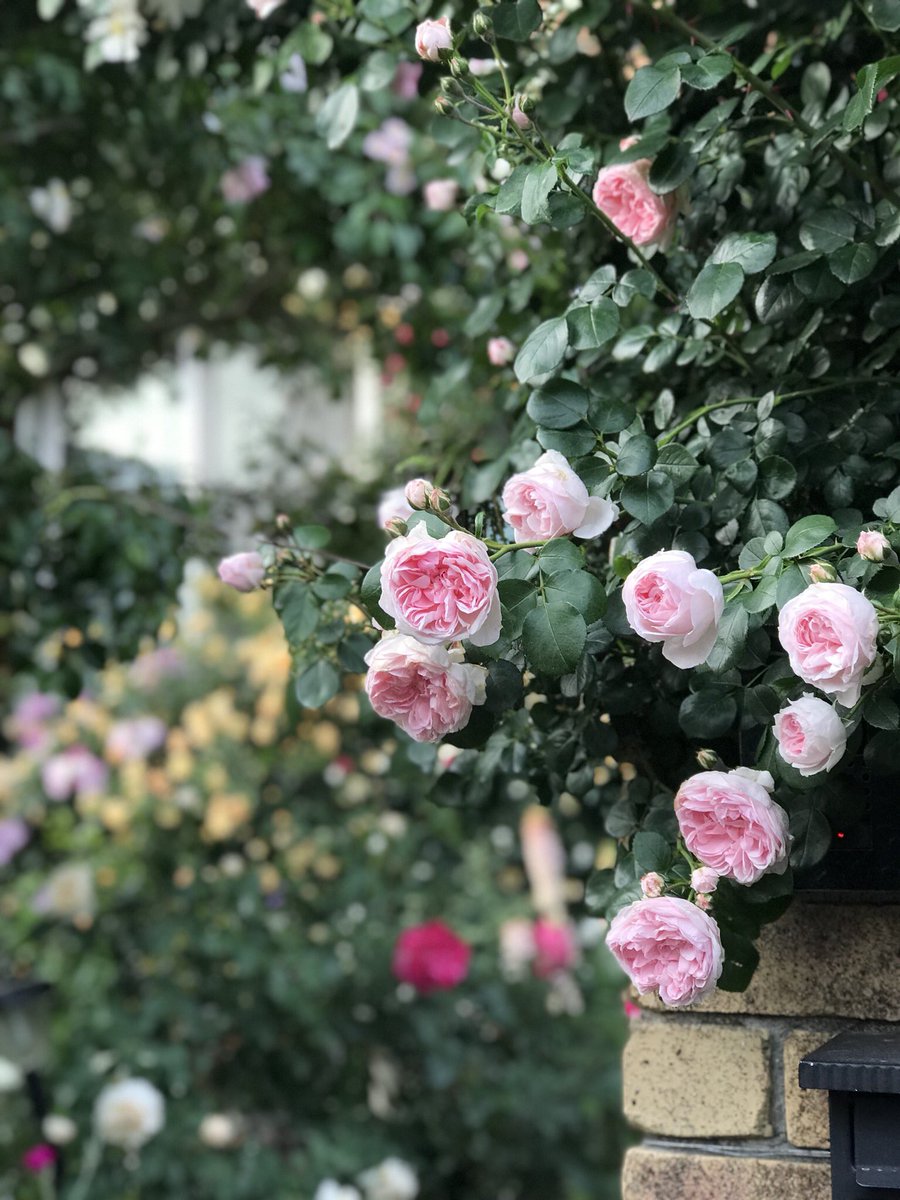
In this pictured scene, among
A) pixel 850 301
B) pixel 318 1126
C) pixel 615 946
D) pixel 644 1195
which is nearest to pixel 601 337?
pixel 850 301

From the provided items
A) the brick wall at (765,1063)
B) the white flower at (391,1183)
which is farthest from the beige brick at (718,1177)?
the white flower at (391,1183)

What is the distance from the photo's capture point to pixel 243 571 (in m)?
1.13

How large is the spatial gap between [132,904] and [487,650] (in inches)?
104

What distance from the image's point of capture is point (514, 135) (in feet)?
3.28

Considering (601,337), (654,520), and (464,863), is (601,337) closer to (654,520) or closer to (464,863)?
(654,520)

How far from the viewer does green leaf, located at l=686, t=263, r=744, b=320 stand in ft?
3.21

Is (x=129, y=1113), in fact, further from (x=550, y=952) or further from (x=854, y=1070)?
(x=854, y=1070)

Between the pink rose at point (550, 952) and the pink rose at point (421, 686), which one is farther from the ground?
the pink rose at point (421, 686)

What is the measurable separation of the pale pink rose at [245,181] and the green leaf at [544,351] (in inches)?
58.9

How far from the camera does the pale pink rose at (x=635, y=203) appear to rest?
110 centimetres

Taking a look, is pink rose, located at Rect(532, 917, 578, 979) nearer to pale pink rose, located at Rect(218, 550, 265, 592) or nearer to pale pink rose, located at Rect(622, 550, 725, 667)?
pale pink rose, located at Rect(218, 550, 265, 592)

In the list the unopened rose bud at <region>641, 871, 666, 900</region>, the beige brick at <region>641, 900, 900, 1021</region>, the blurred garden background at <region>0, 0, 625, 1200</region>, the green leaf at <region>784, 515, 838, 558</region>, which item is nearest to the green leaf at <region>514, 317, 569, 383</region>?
the green leaf at <region>784, 515, 838, 558</region>

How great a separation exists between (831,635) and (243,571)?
0.52m

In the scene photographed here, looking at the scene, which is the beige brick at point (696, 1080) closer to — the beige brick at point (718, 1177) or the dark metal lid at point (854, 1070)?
the beige brick at point (718, 1177)
